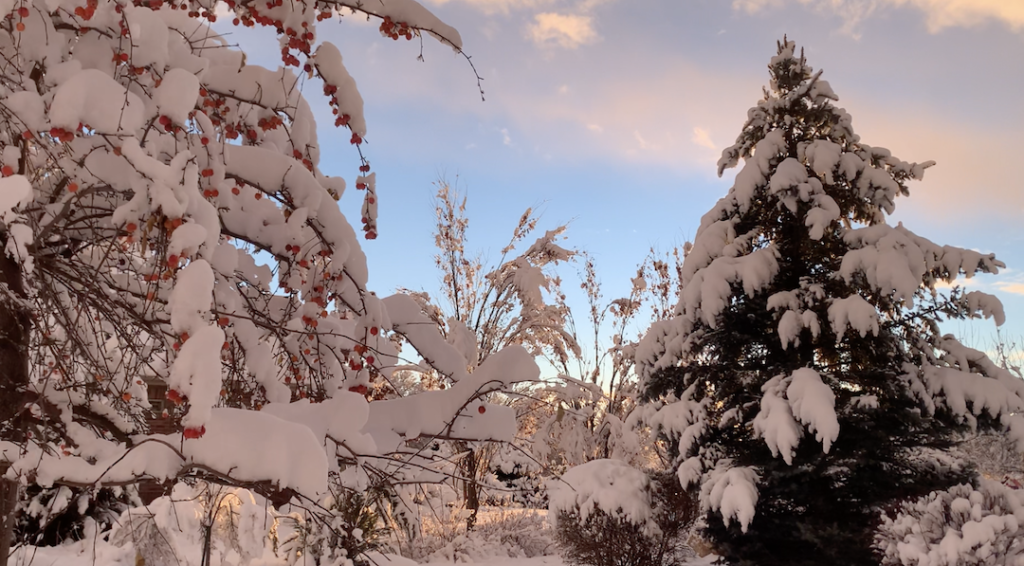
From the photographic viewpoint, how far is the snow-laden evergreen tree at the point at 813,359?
18.4 ft

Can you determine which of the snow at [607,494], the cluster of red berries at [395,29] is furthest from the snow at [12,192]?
the snow at [607,494]

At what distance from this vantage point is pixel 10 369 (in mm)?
2428

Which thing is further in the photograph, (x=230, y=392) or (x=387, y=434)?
(x=230, y=392)

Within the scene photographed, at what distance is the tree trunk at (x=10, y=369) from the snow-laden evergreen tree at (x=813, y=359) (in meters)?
4.87

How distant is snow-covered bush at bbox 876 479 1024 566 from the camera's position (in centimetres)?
554

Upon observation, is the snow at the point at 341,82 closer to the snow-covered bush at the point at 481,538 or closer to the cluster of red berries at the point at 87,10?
the cluster of red berries at the point at 87,10

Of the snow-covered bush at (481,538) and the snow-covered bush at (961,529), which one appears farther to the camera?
the snow-covered bush at (481,538)

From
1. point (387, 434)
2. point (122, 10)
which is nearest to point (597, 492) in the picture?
point (387, 434)

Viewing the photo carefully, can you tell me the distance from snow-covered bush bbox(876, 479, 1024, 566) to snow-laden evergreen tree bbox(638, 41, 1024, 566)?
0.82 feet

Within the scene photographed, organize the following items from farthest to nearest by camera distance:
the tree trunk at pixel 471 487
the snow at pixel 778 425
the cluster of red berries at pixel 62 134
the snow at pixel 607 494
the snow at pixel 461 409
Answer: the tree trunk at pixel 471 487
the snow at pixel 607 494
the snow at pixel 778 425
the snow at pixel 461 409
the cluster of red berries at pixel 62 134

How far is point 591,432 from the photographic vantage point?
10484mm

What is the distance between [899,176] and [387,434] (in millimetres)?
6591

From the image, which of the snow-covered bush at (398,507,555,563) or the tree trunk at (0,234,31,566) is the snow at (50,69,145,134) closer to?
the tree trunk at (0,234,31,566)

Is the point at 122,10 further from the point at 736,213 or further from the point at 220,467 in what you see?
the point at 736,213
